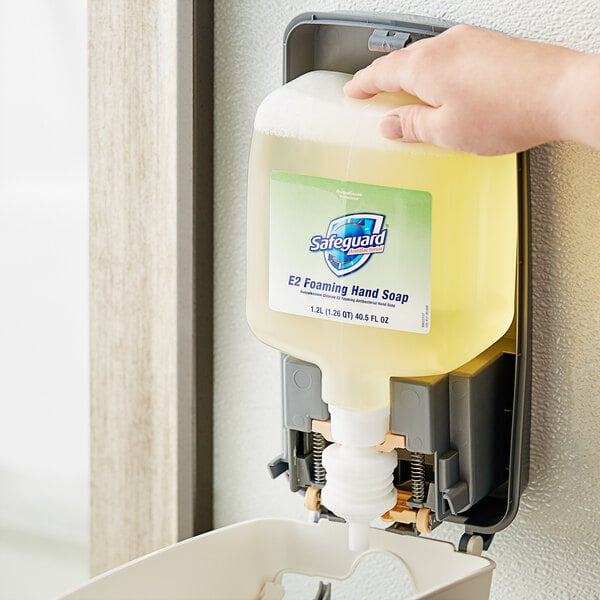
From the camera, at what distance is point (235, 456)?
0.85 metres

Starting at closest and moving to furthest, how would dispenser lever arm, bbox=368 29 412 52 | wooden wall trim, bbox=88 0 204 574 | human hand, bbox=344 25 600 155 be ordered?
human hand, bbox=344 25 600 155 → dispenser lever arm, bbox=368 29 412 52 → wooden wall trim, bbox=88 0 204 574

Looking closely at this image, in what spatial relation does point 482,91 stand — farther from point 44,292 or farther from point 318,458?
point 44,292

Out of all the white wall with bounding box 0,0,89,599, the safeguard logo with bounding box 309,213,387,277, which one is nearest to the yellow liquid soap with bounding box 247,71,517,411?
the safeguard logo with bounding box 309,213,387,277

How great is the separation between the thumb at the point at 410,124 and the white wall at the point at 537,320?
5.0 inches

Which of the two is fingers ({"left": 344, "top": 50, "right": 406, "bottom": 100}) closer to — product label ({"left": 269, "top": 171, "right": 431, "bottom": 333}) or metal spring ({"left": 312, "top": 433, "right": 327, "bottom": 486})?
product label ({"left": 269, "top": 171, "right": 431, "bottom": 333})

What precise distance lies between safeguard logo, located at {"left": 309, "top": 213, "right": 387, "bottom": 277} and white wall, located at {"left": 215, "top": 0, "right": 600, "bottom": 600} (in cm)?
14

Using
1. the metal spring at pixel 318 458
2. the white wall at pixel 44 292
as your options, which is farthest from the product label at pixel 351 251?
the white wall at pixel 44 292

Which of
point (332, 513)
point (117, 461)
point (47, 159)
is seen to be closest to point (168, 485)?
point (117, 461)

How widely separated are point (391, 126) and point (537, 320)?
0.19 m

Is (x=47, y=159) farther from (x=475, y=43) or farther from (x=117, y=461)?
(x=475, y=43)

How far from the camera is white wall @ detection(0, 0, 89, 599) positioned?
0.86m

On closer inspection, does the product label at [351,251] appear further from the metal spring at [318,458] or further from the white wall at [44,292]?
the white wall at [44,292]

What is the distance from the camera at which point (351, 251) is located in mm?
597

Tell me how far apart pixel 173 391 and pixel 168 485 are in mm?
86
